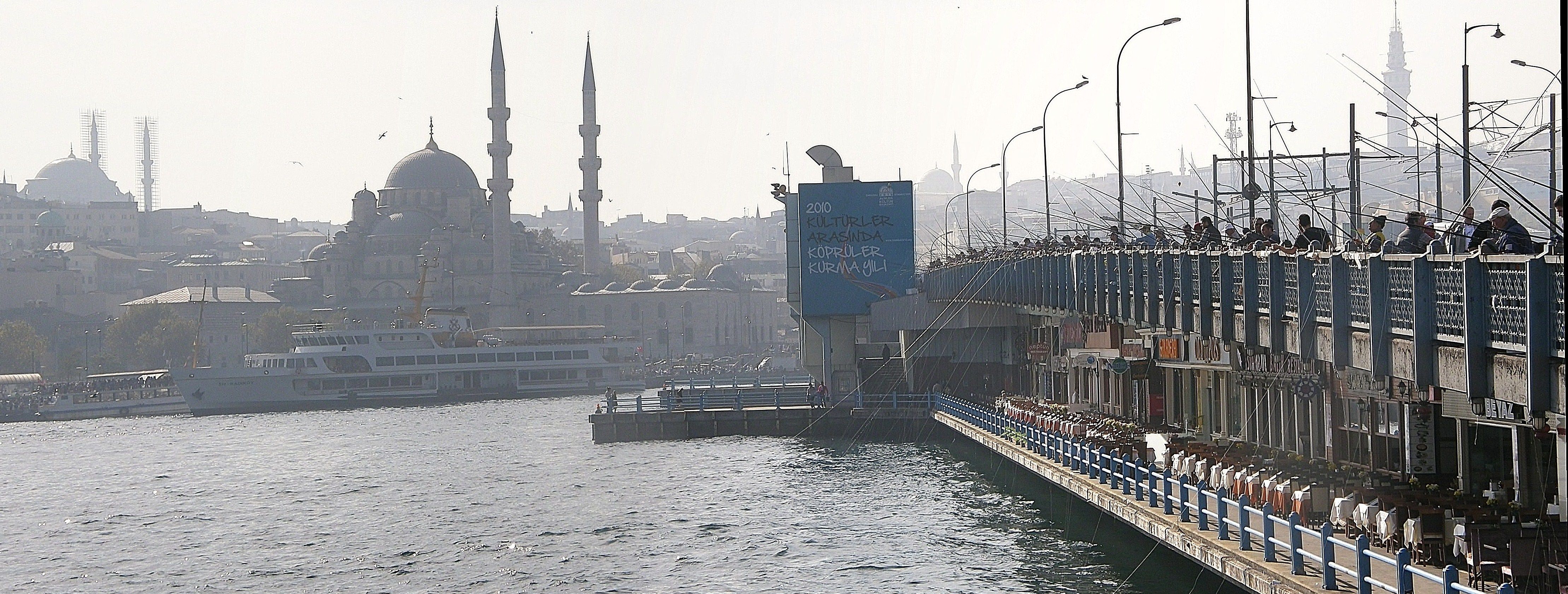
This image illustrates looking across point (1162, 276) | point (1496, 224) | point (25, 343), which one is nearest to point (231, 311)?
point (25, 343)

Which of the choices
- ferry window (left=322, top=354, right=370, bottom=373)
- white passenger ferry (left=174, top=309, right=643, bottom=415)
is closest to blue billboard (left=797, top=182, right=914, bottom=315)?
white passenger ferry (left=174, top=309, right=643, bottom=415)

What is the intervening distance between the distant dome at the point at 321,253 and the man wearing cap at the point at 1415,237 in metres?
159

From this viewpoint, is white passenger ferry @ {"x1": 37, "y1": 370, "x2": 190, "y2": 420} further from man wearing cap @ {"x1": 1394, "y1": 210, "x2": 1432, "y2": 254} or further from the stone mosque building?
man wearing cap @ {"x1": 1394, "y1": 210, "x2": 1432, "y2": 254}

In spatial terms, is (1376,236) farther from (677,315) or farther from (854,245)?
(677,315)

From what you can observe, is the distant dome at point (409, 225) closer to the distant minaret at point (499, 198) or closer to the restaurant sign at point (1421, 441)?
the distant minaret at point (499, 198)

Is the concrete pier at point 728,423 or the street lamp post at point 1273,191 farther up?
the street lamp post at point 1273,191

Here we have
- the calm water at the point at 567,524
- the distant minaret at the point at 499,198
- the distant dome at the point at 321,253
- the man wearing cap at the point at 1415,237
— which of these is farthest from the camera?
the distant dome at the point at 321,253

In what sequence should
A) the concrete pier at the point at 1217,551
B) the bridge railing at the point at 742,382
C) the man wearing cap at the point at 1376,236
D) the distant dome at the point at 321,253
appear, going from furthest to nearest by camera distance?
the distant dome at the point at 321,253 < the bridge railing at the point at 742,382 < the concrete pier at the point at 1217,551 < the man wearing cap at the point at 1376,236

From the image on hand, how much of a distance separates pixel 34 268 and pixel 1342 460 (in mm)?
172959

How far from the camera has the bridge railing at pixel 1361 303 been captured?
15008 mm

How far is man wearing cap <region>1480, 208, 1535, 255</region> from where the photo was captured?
51.8ft

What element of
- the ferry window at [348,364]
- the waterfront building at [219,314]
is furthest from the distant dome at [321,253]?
the ferry window at [348,364]

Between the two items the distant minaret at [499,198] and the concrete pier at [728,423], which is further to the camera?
the distant minaret at [499,198]

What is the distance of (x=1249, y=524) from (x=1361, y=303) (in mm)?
4470
